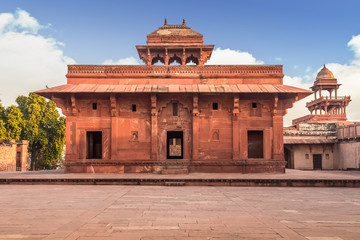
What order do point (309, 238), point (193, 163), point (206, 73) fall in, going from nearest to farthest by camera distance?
1. point (309, 238)
2. point (193, 163)
3. point (206, 73)

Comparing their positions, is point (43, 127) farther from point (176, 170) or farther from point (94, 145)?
point (176, 170)

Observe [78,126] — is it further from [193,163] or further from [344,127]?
[344,127]

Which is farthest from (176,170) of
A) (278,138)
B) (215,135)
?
(278,138)

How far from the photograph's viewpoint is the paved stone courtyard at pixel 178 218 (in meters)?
4.48

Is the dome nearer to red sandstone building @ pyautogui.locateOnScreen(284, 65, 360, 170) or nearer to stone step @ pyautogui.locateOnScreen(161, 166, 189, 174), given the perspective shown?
red sandstone building @ pyautogui.locateOnScreen(284, 65, 360, 170)

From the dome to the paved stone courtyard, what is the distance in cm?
3639

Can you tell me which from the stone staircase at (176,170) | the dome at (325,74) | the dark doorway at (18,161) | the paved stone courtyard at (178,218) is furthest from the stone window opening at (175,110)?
the dome at (325,74)

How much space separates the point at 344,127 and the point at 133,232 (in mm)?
26069

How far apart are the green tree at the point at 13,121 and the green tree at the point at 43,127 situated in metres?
1.07

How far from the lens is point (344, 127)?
2611cm

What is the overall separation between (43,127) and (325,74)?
117ft

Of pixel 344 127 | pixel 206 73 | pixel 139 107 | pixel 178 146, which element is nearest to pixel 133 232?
pixel 139 107

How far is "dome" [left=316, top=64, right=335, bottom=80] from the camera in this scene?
133ft

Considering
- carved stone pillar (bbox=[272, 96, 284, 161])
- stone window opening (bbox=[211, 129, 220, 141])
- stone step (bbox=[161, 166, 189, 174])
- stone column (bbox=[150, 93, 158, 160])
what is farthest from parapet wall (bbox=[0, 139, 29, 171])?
carved stone pillar (bbox=[272, 96, 284, 161])
